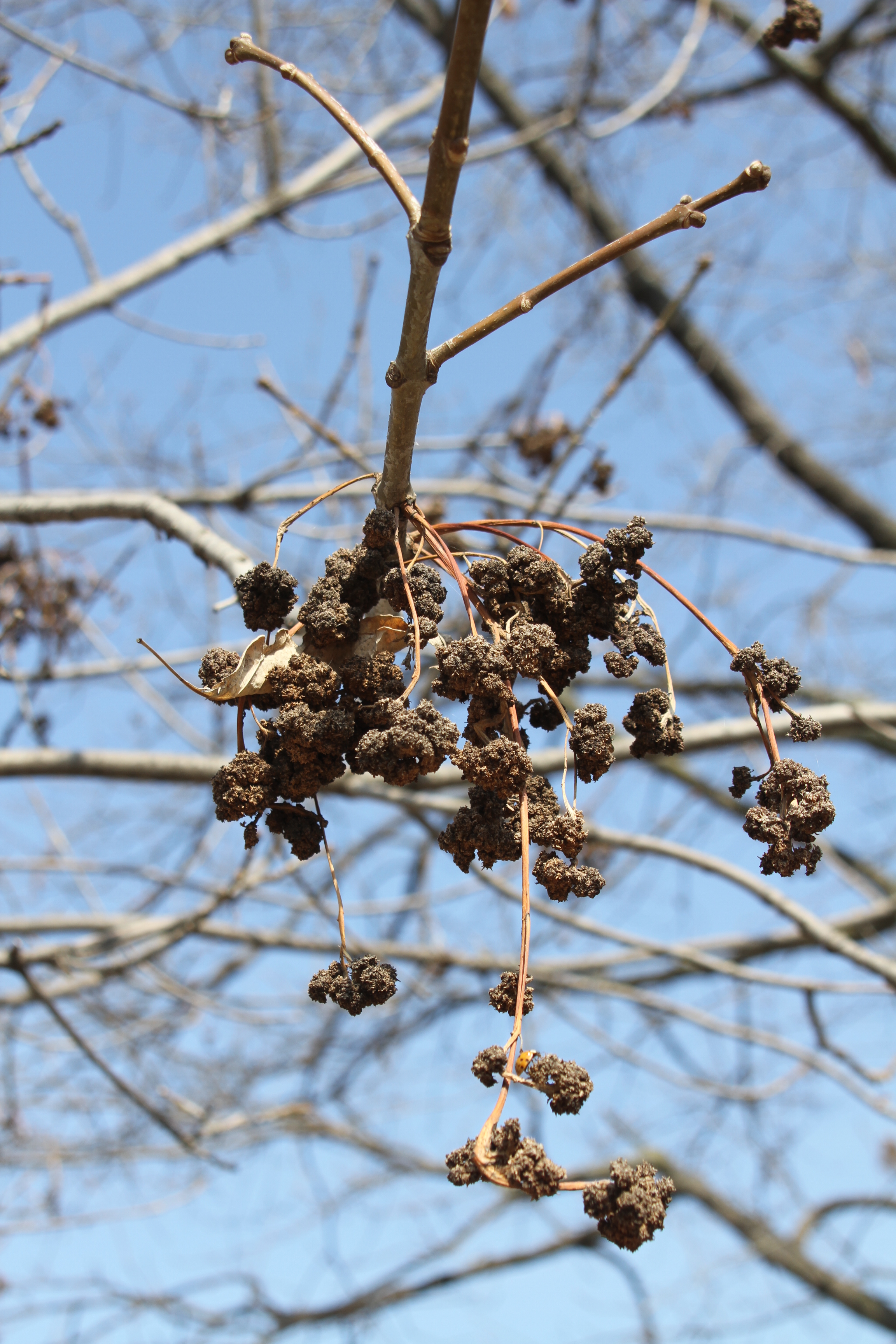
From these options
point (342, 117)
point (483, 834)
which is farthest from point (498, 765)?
point (342, 117)

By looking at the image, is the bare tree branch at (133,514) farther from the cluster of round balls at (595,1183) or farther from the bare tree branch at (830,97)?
the bare tree branch at (830,97)

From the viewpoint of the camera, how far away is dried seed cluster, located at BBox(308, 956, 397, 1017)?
4.27 feet

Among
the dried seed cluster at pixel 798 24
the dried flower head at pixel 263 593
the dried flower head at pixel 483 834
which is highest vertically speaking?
the dried seed cluster at pixel 798 24

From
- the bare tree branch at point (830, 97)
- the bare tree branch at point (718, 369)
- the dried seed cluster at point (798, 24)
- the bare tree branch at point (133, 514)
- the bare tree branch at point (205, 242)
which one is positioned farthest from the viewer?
the bare tree branch at point (718, 369)

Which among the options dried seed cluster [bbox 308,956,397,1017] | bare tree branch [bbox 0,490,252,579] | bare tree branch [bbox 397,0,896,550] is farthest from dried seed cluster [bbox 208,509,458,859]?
bare tree branch [bbox 397,0,896,550]

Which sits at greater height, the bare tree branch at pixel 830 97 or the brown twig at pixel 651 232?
the bare tree branch at pixel 830 97

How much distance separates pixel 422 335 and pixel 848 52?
23.1ft

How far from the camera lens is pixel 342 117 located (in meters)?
1.34

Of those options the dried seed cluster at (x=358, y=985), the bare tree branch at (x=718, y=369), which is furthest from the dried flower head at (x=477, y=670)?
the bare tree branch at (x=718, y=369)

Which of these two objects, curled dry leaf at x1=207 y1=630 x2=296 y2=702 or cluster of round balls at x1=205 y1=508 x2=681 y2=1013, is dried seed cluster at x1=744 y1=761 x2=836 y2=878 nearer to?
cluster of round balls at x1=205 y1=508 x2=681 y2=1013

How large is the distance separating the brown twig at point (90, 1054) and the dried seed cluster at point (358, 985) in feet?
5.76

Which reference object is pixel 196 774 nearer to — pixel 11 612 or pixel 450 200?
pixel 11 612

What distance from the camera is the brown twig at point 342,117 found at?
1.30 meters

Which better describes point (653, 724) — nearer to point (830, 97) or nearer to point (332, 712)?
point (332, 712)
